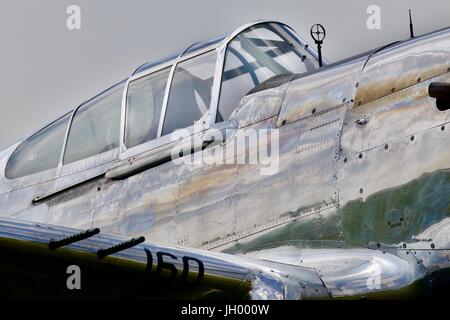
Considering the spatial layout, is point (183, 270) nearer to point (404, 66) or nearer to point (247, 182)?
point (247, 182)

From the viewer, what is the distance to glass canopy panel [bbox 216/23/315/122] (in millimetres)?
9414

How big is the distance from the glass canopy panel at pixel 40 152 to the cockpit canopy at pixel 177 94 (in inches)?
0.5

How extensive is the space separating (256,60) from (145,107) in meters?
1.00

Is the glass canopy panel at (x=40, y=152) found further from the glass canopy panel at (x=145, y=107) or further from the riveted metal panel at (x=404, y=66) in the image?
the riveted metal panel at (x=404, y=66)

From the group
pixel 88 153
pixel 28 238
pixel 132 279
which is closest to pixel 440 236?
pixel 132 279

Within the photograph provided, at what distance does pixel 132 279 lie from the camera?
745 cm

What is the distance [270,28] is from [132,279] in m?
3.31

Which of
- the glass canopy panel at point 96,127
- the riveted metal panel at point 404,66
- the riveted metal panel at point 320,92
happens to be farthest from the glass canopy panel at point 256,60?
the riveted metal panel at point 404,66

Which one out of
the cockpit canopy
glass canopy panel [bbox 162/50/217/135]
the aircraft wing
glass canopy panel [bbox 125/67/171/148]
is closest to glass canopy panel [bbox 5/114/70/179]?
the cockpit canopy

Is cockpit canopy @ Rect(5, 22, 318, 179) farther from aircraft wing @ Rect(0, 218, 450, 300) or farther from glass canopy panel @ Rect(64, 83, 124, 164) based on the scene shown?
aircraft wing @ Rect(0, 218, 450, 300)

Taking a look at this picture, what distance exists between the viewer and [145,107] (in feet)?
31.9
